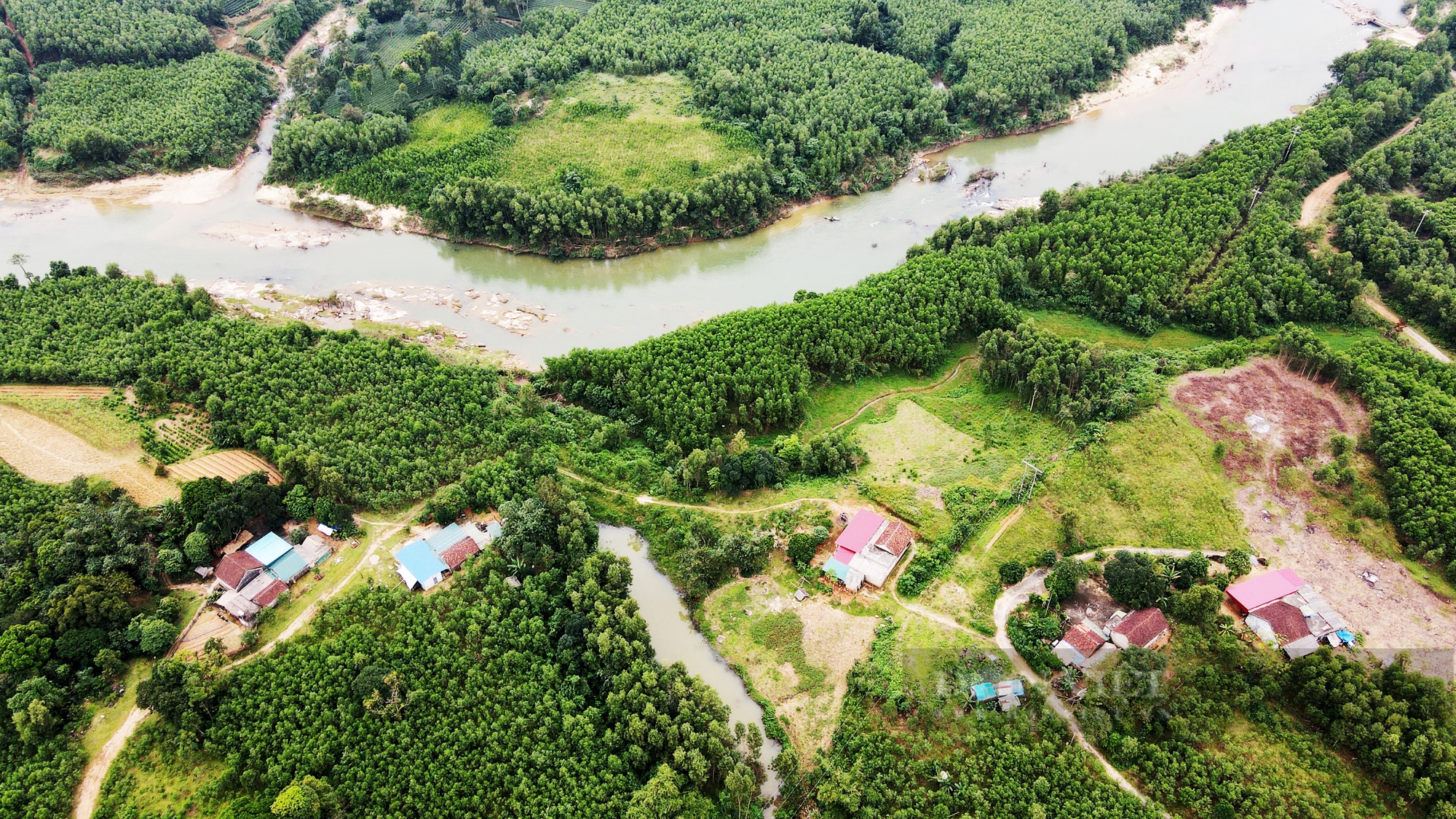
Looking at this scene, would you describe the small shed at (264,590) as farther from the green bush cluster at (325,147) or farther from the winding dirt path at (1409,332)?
the winding dirt path at (1409,332)

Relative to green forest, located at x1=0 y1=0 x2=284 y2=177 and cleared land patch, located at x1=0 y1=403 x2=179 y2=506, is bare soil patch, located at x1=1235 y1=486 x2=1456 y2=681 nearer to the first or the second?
cleared land patch, located at x1=0 y1=403 x2=179 y2=506

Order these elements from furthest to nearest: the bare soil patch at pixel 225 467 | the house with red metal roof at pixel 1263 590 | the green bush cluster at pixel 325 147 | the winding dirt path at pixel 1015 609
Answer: the green bush cluster at pixel 325 147
the bare soil patch at pixel 225 467
the house with red metal roof at pixel 1263 590
the winding dirt path at pixel 1015 609

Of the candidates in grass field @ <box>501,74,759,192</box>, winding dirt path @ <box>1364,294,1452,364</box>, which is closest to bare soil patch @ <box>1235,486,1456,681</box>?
winding dirt path @ <box>1364,294,1452,364</box>

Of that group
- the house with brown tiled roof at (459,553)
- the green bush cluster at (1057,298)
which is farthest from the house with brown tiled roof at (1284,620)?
the house with brown tiled roof at (459,553)

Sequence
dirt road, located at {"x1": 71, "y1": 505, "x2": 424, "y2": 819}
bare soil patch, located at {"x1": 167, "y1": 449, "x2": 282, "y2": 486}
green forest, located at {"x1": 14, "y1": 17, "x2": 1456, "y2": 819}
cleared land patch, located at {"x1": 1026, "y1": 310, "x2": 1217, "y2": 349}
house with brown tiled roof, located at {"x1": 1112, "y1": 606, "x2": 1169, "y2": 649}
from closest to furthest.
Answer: dirt road, located at {"x1": 71, "y1": 505, "x2": 424, "y2": 819} → green forest, located at {"x1": 14, "y1": 17, "x2": 1456, "y2": 819} → house with brown tiled roof, located at {"x1": 1112, "y1": 606, "x2": 1169, "y2": 649} → bare soil patch, located at {"x1": 167, "y1": 449, "x2": 282, "y2": 486} → cleared land patch, located at {"x1": 1026, "y1": 310, "x2": 1217, "y2": 349}

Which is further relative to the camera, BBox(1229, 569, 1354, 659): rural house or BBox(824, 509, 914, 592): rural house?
BBox(824, 509, 914, 592): rural house

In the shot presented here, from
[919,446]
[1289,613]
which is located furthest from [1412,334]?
[919,446]

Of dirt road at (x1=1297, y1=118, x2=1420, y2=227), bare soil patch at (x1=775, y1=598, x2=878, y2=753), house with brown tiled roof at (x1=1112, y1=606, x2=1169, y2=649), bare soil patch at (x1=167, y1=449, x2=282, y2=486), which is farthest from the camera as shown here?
dirt road at (x1=1297, y1=118, x2=1420, y2=227)

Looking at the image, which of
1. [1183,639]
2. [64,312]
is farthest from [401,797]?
[64,312]
